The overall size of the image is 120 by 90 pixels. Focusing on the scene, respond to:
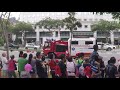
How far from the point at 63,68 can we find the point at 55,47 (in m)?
8.47

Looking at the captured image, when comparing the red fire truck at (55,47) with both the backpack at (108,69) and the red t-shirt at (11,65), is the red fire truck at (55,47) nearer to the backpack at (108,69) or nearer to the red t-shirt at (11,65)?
the red t-shirt at (11,65)

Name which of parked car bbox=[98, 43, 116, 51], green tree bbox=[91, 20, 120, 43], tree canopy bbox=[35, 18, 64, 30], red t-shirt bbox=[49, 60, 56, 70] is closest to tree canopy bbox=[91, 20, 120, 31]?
green tree bbox=[91, 20, 120, 43]

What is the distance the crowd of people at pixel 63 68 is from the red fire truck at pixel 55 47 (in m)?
6.81

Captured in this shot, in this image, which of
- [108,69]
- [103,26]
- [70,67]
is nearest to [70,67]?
[70,67]

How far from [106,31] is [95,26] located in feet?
2.54

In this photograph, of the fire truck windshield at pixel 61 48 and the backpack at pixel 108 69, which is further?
the fire truck windshield at pixel 61 48

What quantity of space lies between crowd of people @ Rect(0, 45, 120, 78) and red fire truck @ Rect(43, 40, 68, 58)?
681cm

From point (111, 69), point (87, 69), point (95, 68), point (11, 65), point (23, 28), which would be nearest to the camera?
point (111, 69)

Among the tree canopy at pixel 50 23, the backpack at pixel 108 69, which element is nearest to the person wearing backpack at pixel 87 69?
the backpack at pixel 108 69

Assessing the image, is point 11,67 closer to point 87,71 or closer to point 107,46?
point 87,71

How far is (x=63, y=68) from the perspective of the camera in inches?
314

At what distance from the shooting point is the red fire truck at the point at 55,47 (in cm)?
1559
